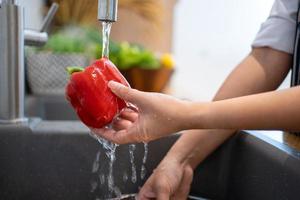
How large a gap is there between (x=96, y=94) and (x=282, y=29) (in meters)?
0.38

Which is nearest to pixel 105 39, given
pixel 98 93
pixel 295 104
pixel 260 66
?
pixel 98 93

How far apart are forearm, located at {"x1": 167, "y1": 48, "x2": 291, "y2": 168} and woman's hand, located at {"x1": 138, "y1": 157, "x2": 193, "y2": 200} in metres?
0.03

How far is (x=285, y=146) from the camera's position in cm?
53

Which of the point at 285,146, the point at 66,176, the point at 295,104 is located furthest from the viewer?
the point at 66,176

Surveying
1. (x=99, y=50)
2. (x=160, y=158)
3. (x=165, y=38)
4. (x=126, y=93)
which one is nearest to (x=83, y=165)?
(x=160, y=158)

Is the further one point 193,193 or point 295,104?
point 193,193

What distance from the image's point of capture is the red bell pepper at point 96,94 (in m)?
0.49

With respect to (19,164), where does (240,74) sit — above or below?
above

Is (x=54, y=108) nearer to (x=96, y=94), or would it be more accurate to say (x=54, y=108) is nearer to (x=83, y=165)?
(x=83, y=165)

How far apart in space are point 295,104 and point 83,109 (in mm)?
259

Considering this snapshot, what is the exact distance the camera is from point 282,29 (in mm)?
691

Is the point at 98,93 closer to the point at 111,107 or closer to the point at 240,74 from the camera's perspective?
the point at 111,107

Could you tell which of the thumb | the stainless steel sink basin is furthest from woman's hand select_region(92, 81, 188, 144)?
the stainless steel sink basin

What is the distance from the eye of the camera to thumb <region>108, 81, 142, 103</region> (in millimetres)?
431
